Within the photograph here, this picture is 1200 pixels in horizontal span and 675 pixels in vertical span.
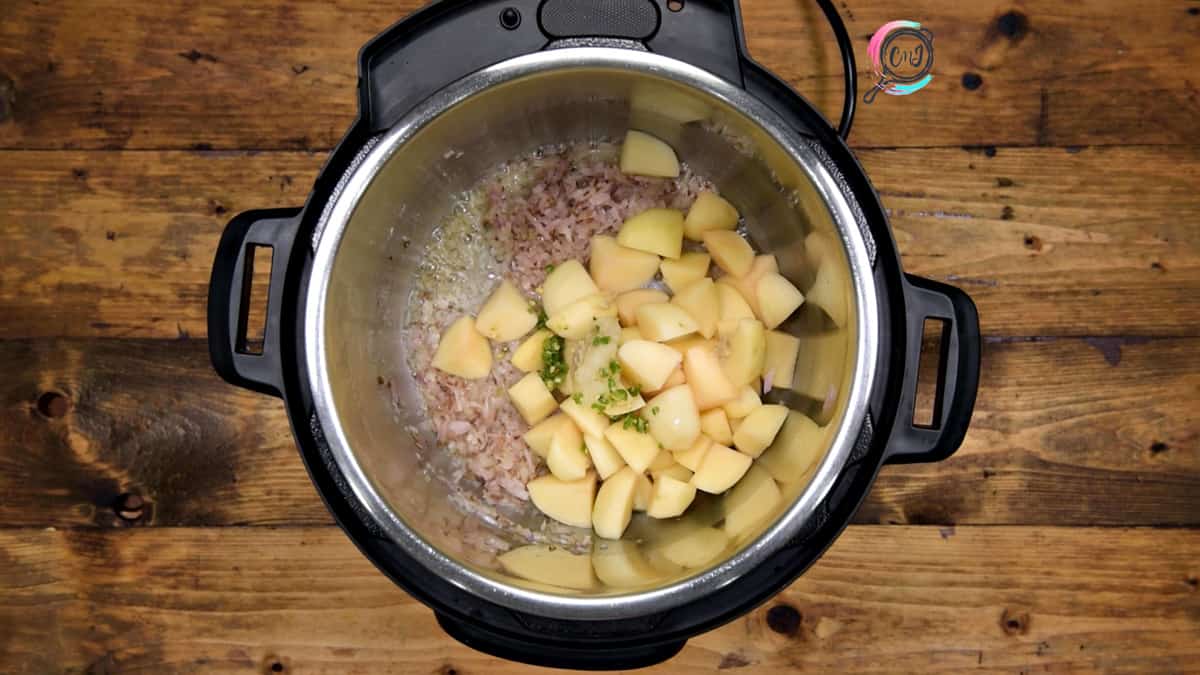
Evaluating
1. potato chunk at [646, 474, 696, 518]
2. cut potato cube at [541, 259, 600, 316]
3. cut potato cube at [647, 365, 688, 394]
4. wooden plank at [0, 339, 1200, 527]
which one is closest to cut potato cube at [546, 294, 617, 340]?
cut potato cube at [541, 259, 600, 316]

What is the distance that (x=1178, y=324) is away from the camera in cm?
118

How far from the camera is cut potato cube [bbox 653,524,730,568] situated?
972mm

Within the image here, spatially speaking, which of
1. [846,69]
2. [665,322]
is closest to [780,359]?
[665,322]

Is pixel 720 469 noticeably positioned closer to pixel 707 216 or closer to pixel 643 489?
pixel 643 489

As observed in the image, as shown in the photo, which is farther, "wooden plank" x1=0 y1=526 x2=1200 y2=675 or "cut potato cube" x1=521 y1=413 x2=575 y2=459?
"wooden plank" x1=0 y1=526 x2=1200 y2=675

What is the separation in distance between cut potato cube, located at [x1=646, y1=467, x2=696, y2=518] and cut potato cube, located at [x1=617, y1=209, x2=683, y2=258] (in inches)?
11.8

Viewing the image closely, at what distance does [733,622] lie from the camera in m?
1.18

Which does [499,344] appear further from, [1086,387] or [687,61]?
[1086,387]

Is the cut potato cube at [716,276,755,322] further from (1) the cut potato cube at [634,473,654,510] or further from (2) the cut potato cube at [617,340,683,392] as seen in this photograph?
(1) the cut potato cube at [634,473,654,510]

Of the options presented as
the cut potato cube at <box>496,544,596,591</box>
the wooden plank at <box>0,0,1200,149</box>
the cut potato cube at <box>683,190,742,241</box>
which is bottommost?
the cut potato cube at <box>496,544,596,591</box>

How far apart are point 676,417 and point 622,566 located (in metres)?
0.20

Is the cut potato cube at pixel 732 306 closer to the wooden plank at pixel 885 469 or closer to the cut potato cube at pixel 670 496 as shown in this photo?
the cut potato cube at pixel 670 496

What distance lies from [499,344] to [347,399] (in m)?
0.24

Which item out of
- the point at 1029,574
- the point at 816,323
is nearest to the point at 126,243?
the point at 816,323
